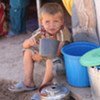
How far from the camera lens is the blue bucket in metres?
3.07

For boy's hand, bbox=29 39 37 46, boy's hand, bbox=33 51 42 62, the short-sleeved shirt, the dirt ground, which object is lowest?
the dirt ground

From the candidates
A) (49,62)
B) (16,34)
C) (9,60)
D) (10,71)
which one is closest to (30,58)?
(49,62)

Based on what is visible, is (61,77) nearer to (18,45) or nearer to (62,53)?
(62,53)

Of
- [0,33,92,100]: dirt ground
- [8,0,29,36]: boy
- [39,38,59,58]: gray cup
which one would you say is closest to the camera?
[39,38,59,58]: gray cup

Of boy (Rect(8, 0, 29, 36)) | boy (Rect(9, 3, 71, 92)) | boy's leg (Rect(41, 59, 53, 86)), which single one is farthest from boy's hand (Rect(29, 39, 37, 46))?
boy (Rect(8, 0, 29, 36))

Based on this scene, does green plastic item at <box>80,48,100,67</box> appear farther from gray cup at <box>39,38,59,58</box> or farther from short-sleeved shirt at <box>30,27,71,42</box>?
short-sleeved shirt at <box>30,27,71,42</box>

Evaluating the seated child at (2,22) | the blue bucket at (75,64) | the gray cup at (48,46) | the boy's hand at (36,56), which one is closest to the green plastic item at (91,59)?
the blue bucket at (75,64)

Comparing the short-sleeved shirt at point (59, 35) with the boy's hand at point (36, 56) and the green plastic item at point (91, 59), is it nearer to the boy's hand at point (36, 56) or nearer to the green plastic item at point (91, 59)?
the boy's hand at point (36, 56)

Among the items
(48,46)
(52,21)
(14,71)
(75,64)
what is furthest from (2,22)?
(75,64)

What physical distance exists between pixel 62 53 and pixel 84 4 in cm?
51

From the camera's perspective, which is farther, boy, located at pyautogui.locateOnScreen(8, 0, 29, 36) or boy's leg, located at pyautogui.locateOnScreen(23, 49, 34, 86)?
boy, located at pyautogui.locateOnScreen(8, 0, 29, 36)

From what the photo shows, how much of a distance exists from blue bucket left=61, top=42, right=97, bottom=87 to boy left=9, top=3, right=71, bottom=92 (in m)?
0.09

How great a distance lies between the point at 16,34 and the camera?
4.84 m

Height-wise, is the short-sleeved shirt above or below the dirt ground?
above
